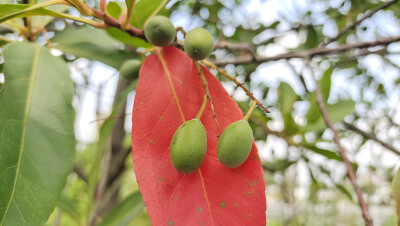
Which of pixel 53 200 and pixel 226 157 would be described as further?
pixel 53 200

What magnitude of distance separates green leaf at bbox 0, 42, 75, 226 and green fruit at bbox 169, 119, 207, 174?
293mm

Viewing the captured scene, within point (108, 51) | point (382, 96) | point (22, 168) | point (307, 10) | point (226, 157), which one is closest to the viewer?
point (226, 157)

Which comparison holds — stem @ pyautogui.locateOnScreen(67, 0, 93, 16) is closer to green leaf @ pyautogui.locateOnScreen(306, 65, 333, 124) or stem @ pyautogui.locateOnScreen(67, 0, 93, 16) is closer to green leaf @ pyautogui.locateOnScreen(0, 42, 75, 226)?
green leaf @ pyautogui.locateOnScreen(0, 42, 75, 226)

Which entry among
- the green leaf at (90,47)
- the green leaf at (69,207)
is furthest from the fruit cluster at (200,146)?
the green leaf at (69,207)

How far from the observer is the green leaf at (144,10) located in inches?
31.9

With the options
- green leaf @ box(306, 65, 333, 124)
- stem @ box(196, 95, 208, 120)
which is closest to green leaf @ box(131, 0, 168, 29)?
stem @ box(196, 95, 208, 120)

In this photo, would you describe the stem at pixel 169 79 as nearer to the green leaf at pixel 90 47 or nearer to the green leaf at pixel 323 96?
the green leaf at pixel 90 47

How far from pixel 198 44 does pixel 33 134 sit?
1.25 feet

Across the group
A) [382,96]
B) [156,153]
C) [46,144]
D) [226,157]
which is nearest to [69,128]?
[46,144]

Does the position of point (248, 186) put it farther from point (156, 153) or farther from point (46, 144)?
point (46, 144)

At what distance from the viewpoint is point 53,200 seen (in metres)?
0.67

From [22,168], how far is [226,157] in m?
0.40

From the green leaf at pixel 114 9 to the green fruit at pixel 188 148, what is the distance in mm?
342

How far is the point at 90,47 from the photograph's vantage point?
40.5 inches
